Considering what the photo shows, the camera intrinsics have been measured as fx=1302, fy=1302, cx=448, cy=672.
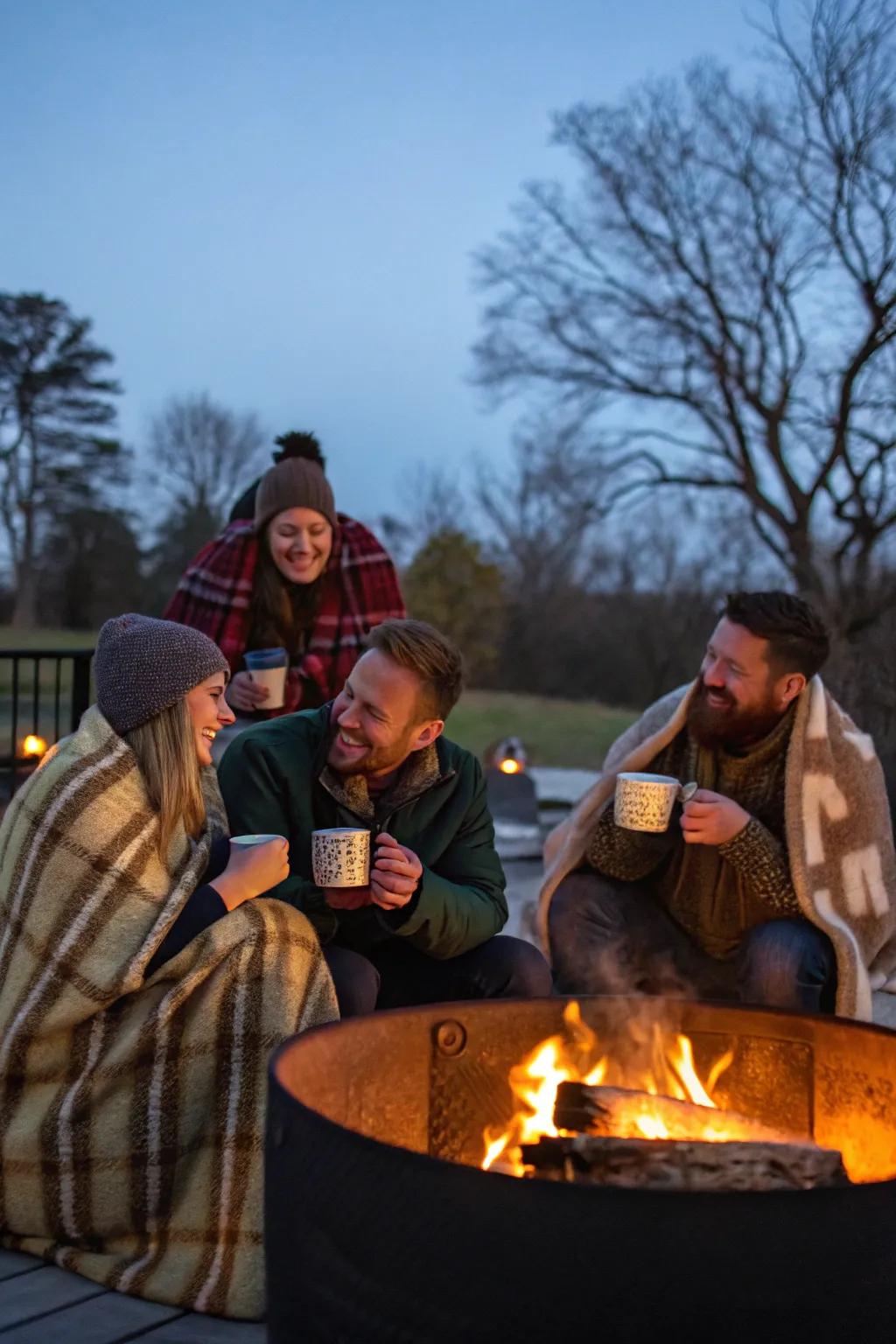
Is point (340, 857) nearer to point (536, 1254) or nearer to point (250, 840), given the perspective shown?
point (250, 840)

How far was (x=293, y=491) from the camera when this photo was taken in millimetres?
4051

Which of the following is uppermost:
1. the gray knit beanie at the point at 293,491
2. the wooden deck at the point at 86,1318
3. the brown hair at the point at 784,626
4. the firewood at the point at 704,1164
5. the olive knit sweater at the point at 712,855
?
the gray knit beanie at the point at 293,491

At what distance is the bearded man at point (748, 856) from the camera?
117 inches

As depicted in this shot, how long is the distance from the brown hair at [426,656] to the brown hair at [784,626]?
76 cm

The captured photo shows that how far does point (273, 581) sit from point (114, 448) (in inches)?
430

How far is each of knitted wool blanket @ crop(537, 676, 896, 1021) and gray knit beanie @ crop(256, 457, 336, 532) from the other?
4.45ft

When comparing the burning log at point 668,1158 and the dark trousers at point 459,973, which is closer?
the burning log at point 668,1158

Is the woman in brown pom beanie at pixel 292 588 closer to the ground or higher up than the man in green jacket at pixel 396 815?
higher up

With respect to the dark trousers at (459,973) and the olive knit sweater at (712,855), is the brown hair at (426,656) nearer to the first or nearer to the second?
the dark trousers at (459,973)

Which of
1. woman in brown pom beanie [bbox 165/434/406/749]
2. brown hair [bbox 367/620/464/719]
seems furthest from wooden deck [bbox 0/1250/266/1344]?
woman in brown pom beanie [bbox 165/434/406/749]

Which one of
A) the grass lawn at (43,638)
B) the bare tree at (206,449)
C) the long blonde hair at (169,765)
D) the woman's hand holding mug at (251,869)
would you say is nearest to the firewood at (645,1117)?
the woman's hand holding mug at (251,869)

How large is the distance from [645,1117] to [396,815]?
900mm

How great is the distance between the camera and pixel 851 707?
21.1 ft

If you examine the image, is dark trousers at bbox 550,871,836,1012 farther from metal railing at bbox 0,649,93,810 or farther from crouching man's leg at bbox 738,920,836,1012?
metal railing at bbox 0,649,93,810
